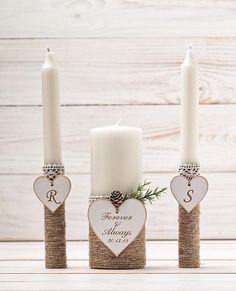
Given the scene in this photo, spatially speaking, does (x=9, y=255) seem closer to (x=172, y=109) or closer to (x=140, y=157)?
(x=140, y=157)

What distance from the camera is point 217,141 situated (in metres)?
1.34

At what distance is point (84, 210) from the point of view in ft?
4.46

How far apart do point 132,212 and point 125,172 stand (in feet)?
0.19

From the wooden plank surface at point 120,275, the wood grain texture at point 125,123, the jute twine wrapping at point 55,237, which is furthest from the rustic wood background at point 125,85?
the jute twine wrapping at point 55,237

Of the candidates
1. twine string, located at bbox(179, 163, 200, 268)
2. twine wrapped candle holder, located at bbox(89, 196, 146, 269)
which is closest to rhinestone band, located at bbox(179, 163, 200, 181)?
twine string, located at bbox(179, 163, 200, 268)

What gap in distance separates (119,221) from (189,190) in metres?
0.11

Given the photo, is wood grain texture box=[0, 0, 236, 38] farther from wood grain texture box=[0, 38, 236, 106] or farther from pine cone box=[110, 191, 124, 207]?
pine cone box=[110, 191, 124, 207]

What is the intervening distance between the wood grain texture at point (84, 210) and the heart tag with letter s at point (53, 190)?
47 centimetres

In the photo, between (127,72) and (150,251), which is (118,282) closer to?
(150,251)

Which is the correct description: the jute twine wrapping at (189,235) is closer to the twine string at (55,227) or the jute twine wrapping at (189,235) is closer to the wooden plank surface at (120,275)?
the wooden plank surface at (120,275)

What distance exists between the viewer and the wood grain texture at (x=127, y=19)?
134 cm

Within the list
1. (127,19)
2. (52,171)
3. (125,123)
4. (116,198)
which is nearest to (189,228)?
(116,198)

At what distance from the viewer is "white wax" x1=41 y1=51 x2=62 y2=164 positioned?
2.93 feet

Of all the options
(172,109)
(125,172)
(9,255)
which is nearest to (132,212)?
(125,172)
